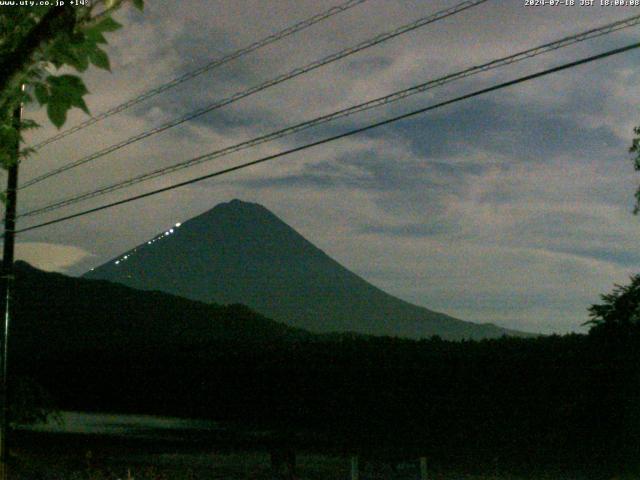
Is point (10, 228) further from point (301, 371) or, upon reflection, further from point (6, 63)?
point (301, 371)

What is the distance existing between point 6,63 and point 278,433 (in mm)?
25698

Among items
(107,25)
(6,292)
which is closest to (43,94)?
(107,25)

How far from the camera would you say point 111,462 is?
18703 millimetres

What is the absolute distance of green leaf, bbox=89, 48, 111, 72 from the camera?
11.9 ft

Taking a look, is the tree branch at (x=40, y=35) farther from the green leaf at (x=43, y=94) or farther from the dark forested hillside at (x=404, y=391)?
the dark forested hillside at (x=404, y=391)

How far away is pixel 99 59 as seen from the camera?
364cm

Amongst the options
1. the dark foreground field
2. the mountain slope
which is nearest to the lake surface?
the dark foreground field

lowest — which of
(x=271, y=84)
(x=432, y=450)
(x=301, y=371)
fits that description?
(x=432, y=450)

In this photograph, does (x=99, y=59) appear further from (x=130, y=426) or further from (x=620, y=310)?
(x=130, y=426)

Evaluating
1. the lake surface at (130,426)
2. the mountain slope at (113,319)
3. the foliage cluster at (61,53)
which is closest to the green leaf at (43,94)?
the foliage cluster at (61,53)

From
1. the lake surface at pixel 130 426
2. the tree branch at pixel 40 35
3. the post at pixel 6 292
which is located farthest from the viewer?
the lake surface at pixel 130 426

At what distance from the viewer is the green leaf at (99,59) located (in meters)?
3.63

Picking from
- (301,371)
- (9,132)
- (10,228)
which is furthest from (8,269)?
(301,371)

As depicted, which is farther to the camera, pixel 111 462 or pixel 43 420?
pixel 111 462
